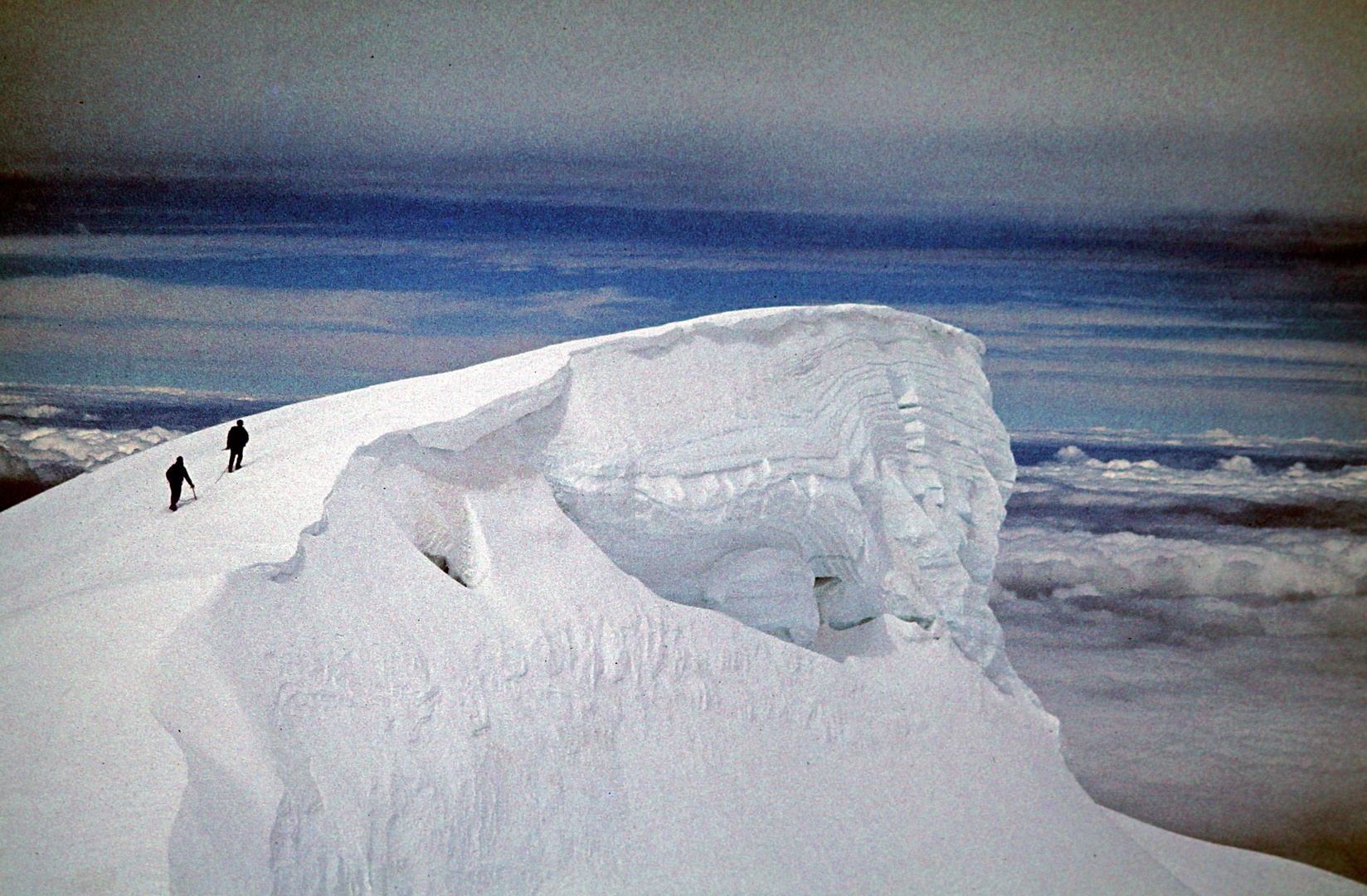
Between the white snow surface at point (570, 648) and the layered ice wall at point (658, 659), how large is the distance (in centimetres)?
1

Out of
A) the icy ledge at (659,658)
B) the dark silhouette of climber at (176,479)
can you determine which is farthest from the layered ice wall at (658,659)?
the dark silhouette of climber at (176,479)

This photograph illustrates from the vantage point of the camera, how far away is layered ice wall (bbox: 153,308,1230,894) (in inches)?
138

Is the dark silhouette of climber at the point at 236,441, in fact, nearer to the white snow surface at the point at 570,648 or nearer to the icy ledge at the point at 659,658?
the white snow surface at the point at 570,648

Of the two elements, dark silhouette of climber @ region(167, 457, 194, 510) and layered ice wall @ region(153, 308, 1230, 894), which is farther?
dark silhouette of climber @ region(167, 457, 194, 510)

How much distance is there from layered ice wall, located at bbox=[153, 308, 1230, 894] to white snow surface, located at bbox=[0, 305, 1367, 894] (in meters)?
0.01

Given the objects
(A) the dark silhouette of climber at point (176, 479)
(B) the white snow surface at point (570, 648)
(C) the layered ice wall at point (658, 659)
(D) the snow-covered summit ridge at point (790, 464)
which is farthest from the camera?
(D) the snow-covered summit ridge at point (790, 464)

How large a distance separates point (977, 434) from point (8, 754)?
5061 mm

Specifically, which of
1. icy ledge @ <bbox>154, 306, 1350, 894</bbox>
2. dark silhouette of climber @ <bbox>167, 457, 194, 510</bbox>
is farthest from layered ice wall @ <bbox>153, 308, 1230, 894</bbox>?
dark silhouette of climber @ <bbox>167, 457, 194, 510</bbox>

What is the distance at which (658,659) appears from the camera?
468cm

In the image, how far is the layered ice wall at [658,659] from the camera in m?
3.51

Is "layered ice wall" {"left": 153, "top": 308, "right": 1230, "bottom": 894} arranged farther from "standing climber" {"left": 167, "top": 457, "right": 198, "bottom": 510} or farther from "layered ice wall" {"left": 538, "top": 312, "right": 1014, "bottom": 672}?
"standing climber" {"left": 167, "top": 457, "right": 198, "bottom": 510}

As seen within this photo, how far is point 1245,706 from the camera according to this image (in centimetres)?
1050

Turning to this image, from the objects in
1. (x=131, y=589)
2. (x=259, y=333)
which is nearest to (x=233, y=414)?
(x=259, y=333)

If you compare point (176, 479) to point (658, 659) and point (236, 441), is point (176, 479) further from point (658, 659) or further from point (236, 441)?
point (658, 659)
